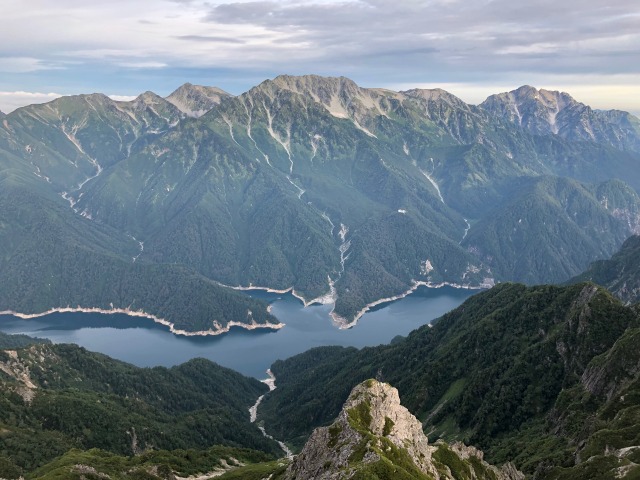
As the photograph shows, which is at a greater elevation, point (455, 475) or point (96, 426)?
point (455, 475)

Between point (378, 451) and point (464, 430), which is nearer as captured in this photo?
point (378, 451)

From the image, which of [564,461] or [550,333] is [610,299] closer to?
[550,333]

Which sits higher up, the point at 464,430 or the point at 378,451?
the point at 378,451

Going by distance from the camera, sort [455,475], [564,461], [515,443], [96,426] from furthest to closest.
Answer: [96,426], [515,443], [564,461], [455,475]

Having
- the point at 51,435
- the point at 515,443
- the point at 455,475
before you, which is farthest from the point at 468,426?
the point at 51,435

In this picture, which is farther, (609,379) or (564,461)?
(609,379)

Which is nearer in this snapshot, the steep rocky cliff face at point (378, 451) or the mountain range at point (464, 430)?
the steep rocky cliff face at point (378, 451)

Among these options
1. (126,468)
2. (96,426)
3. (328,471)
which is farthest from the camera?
(96,426)

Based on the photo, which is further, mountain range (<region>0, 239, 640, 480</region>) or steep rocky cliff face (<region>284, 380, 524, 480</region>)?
mountain range (<region>0, 239, 640, 480</region>)
